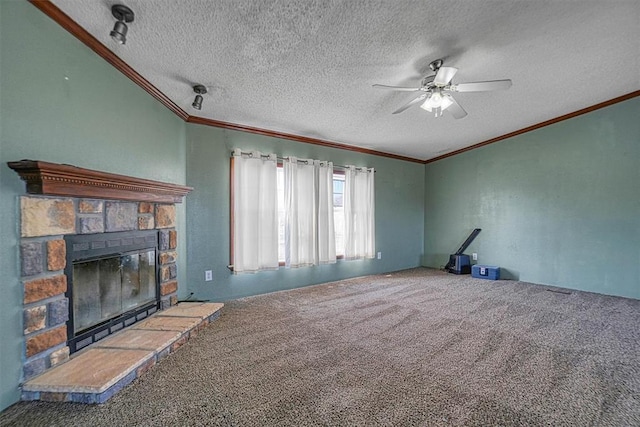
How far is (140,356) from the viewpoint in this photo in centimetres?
170

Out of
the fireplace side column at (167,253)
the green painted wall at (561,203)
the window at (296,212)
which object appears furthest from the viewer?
the window at (296,212)

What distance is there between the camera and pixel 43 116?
1.53 m

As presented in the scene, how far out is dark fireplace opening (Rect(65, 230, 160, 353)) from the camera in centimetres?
172

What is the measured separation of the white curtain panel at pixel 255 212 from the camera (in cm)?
327

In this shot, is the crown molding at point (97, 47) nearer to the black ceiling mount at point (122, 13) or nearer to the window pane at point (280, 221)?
the black ceiling mount at point (122, 13)

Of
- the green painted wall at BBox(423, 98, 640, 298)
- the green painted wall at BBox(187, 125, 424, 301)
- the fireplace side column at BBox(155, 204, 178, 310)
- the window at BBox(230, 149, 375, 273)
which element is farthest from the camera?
the window at BBox(230, 149, 375, 273)

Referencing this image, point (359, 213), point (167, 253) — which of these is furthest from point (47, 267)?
point (359, 213)

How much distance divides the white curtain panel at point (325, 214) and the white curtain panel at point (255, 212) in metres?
0.71

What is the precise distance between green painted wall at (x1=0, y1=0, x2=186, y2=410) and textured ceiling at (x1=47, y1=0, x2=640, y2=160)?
21 cm

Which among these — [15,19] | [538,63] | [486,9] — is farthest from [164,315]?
[538,63]

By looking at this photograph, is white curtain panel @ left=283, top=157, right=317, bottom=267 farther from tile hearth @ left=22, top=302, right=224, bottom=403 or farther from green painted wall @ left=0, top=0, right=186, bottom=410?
green painted wall @ left=0, top=0, right=186, bottom=410

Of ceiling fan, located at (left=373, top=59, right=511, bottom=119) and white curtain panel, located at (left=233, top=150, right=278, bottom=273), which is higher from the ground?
ceiling fan, located at (left=373, top=59, right=511, bottom=119)

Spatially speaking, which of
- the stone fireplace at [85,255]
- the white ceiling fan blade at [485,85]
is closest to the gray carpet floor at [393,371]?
the stone fireplace at [85,255]

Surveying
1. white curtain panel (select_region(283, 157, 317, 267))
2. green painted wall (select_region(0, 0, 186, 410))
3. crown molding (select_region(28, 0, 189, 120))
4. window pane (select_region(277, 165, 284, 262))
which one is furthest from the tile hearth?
crown molding (select_region(28, 0, 189, 120))
